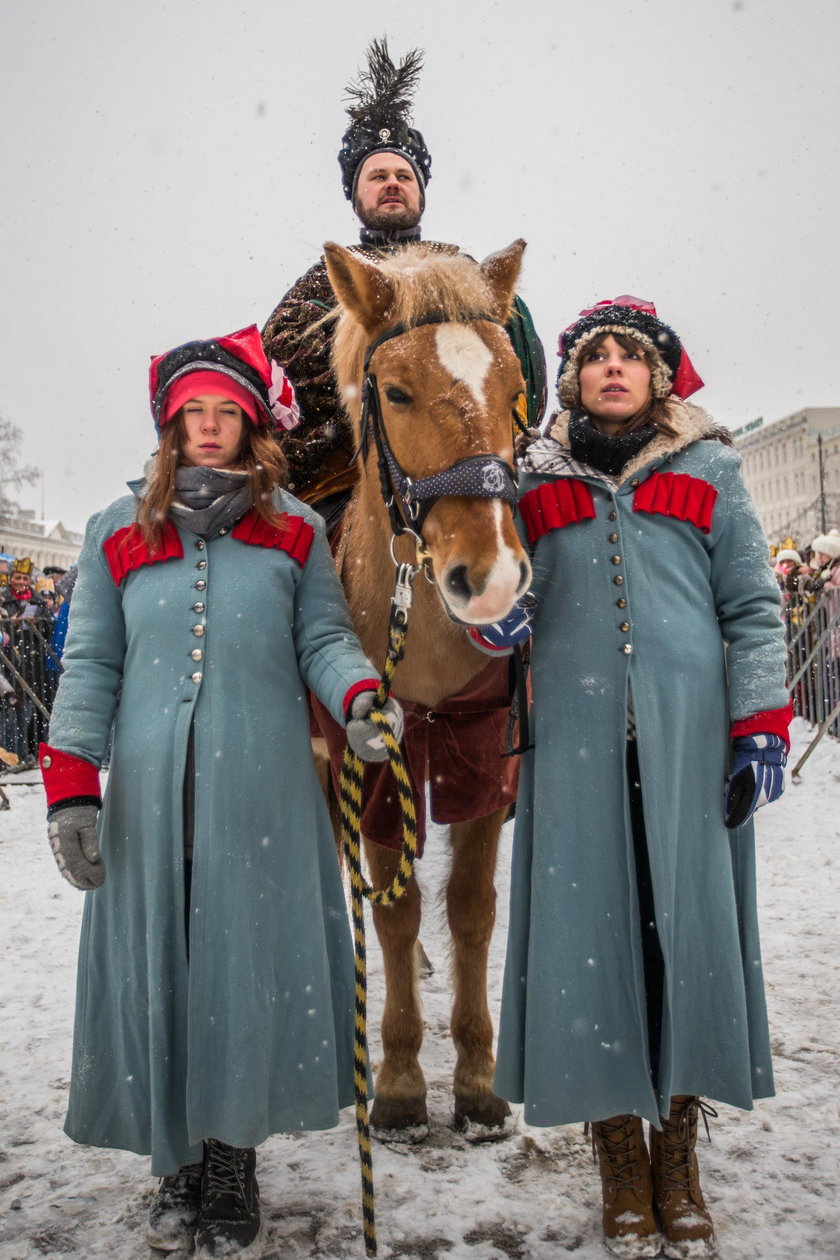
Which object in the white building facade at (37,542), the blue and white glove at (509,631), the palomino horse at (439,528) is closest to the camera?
the palomino horse at (439,528)

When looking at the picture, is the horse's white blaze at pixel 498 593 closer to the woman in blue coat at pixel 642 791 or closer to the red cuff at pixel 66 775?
the woman in blue coat at pixel 642 791

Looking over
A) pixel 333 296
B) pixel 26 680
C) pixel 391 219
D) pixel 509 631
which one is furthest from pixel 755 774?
pixel 26 680

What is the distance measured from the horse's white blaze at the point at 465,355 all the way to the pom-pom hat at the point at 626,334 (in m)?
0.28

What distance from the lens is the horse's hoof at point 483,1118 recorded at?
2914 millimetres

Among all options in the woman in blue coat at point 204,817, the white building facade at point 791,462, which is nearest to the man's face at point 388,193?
the woman in blue coat at point 204,817

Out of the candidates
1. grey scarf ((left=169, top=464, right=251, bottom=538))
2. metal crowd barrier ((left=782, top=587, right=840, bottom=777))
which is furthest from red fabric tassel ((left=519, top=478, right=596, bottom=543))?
metal crowd barrier ((left=782, top=587, right=840, bottom=777))

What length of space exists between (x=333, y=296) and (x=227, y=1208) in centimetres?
323

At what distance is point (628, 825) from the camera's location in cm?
233

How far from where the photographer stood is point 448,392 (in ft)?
7.70

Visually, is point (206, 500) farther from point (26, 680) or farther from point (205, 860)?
point (26, 680)

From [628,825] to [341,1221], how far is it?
4.36 ft

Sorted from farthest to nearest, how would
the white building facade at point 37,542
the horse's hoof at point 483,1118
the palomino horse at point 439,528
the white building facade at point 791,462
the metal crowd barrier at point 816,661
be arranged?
the white building facade at point 791,462, the white building facade at point 37,542, the metal crowd barrier at point 816,661, the horse's hoof at point 483,1118, the palomino horse at point 439,528

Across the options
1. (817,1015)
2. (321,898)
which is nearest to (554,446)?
(321,898)

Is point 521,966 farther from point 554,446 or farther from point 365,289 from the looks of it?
point 365,289
